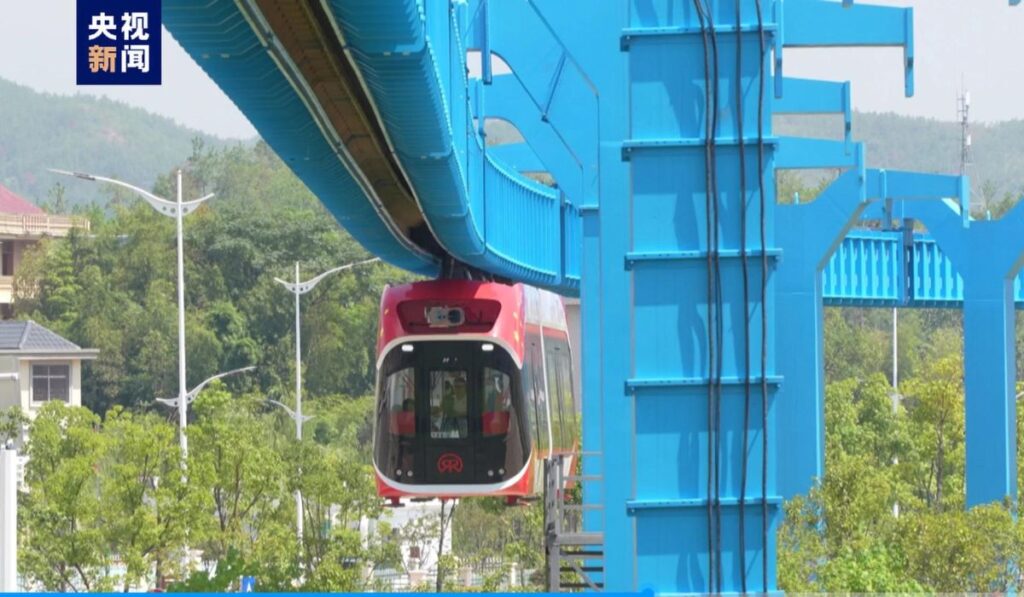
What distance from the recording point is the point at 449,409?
2867 centimetres

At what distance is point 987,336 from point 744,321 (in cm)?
1556

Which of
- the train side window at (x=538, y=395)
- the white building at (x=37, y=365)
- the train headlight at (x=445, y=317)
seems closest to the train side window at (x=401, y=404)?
the train headlight at (x=445, y=317)

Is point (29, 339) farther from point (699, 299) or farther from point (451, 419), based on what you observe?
point (699, 299)

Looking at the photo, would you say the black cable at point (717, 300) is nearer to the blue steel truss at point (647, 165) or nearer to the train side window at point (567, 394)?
the blue steel truss at point (647, 165)

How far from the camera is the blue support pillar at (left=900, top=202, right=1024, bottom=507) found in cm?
3130

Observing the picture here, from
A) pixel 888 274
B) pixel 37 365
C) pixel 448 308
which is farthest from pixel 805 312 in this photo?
pixel 37 365

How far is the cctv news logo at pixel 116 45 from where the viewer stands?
14.6 m

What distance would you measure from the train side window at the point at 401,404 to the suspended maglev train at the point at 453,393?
1 centimetres

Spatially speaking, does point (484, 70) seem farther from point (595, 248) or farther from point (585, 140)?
point (595, 248)

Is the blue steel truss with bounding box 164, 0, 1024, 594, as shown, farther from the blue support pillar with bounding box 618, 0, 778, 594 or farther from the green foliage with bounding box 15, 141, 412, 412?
the green foliage with bounding box 15, 141, 412, 412

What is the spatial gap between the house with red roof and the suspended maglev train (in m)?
77.3

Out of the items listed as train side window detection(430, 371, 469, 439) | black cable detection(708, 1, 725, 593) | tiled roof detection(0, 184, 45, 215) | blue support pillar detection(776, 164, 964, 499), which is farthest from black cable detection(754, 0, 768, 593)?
tiled roof detection(0, 184, 45, 215)

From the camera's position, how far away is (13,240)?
112062 mm

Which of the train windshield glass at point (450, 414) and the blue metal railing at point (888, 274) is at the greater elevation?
the blue metal railing at point (888, 274)
